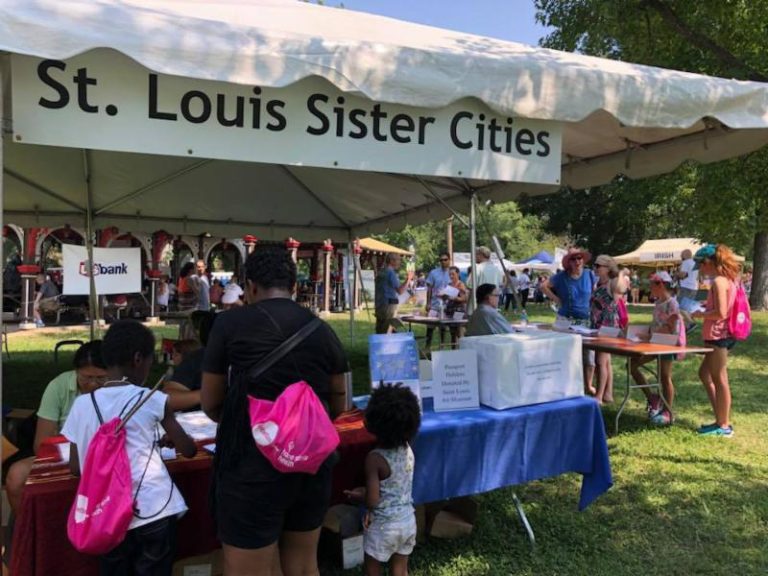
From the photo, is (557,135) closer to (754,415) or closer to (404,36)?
(404,36)

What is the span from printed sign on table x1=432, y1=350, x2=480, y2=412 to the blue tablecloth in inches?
2.4

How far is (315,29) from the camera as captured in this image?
9.37 ft

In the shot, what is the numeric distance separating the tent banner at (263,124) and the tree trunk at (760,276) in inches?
757

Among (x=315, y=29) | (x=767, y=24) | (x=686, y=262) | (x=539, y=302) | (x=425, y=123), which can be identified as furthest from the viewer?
(x=539, y=302)

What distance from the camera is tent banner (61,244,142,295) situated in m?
5.51

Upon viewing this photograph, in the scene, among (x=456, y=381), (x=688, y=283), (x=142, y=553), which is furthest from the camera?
(x=688, y=283)

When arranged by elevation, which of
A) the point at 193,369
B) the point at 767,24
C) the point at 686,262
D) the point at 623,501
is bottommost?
the point at 623,501

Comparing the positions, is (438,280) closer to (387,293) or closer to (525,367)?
(387,293)

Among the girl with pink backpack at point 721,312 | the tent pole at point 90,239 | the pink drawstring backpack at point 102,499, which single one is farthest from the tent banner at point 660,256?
the pink drawstring backpack at point 102,499

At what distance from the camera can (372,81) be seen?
2680 millimetres

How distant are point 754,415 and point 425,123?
525 centimetres

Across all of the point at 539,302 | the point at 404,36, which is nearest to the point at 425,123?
the point at 404,36

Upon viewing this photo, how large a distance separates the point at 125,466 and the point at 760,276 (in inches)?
877

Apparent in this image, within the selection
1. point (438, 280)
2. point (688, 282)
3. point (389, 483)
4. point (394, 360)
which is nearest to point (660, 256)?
point (688, 282)
